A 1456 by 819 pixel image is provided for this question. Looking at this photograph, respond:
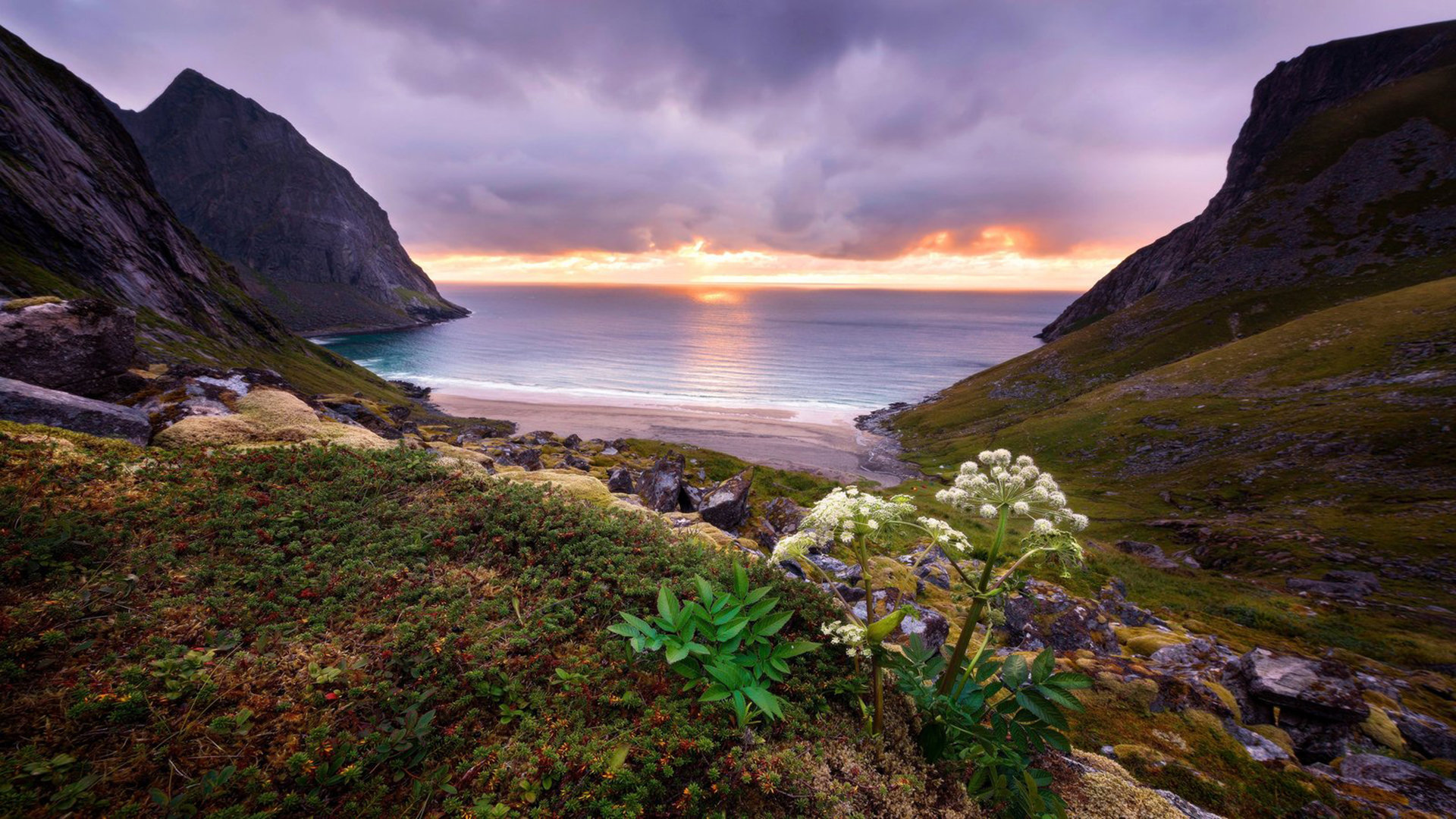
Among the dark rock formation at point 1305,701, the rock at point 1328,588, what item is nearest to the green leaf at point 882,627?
the dark rock formation at point 1305,701

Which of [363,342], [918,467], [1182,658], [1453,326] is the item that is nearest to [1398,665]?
[1182,658]

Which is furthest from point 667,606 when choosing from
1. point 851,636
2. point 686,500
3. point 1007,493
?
point 686,500

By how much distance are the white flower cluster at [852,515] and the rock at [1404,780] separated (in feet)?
29.3

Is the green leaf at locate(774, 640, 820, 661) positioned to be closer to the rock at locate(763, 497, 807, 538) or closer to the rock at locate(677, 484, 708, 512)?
the rock at locate(763, 497, 807, 538)

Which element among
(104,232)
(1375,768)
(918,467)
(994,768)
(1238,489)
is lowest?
(918,467)

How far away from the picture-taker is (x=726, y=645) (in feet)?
14.0

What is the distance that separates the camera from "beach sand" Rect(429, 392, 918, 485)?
194ft

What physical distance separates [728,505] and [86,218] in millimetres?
69851

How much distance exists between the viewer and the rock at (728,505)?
53.0 ft

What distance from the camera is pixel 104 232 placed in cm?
4703

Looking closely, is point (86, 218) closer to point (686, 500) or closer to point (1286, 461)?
point (686, 500)

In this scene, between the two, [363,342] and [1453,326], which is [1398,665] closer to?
[1453,326]

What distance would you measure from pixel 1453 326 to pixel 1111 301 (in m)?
110

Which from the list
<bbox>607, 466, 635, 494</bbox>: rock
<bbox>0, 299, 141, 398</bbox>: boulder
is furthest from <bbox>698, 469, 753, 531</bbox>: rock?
<bbox>0, 299, 141, 398</bbox>: boulder
